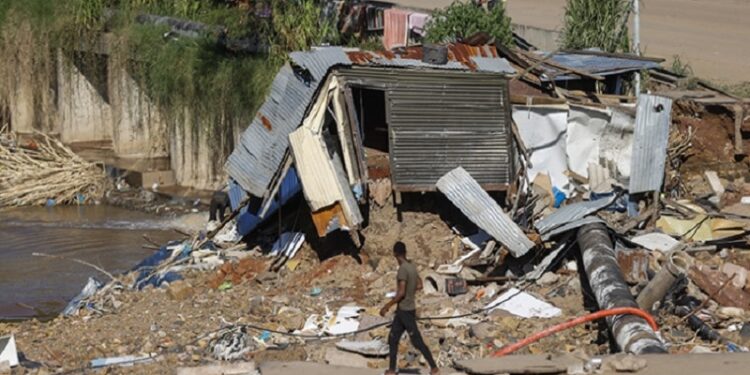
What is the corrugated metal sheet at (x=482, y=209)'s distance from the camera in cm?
1401

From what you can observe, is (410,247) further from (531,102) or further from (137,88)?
(137,88)

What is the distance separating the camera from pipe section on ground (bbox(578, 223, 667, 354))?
11383 millimetres

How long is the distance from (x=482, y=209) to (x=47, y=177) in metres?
11.2

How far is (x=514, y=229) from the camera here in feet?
46.5

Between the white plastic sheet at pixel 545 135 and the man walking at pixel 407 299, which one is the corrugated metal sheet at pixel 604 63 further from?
the man walking at pixel 407 299

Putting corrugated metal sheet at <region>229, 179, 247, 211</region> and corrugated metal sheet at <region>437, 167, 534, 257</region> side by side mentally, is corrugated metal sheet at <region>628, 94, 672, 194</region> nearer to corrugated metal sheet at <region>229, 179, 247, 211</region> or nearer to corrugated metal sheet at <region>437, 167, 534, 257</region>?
corrugated metal sheet at <region>437, 167, 534, 257</region>

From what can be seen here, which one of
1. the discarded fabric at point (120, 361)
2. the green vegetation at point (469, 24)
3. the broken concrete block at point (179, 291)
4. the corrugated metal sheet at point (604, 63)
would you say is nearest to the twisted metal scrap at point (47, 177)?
the green vegetation at point (469, 24)

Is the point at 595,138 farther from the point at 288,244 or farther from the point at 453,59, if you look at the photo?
the point at 288,244

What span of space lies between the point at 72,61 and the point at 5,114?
2035 millimetres

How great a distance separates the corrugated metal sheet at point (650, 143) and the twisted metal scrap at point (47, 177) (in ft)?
36.3

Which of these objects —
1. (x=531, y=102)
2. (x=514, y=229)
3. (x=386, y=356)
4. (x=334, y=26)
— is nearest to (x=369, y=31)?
(x=334, y=26)

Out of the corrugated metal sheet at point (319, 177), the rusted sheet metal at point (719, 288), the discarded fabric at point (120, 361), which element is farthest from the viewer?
the corrugated metal sheet at point (319, 177)

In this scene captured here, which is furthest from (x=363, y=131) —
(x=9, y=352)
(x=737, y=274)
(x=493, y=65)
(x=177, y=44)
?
(x=177, y=44)

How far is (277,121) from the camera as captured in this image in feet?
50.4
